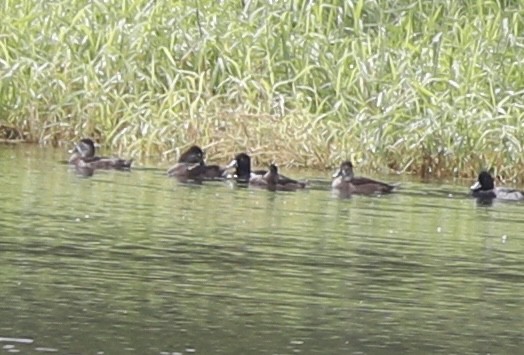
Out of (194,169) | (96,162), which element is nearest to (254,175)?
(194,169)

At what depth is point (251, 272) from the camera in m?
10.8

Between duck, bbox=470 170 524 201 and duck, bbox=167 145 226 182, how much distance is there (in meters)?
2.41

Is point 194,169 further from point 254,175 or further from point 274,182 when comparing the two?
point 274,182

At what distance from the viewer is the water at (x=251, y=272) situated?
869cm

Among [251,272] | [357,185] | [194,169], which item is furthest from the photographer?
[194,169]

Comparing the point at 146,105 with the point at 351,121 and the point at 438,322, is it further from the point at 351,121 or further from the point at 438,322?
the point at 438,322

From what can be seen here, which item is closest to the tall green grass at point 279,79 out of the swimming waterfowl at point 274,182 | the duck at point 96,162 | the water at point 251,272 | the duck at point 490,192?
the duck at point 96,162

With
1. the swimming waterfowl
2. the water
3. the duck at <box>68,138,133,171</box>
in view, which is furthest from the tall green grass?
the water

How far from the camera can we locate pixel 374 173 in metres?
19.3

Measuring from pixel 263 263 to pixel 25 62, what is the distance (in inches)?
419

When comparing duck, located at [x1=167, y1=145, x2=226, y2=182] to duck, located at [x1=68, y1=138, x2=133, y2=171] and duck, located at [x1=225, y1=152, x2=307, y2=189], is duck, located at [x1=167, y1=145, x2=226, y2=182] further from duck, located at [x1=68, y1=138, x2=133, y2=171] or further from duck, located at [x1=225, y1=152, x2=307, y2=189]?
duck, located at [x1=68, y1=138, x2=133, y2=171]

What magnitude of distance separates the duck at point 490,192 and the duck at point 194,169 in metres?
2.41

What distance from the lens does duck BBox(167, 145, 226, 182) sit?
688 inches

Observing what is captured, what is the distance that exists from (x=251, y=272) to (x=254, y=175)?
6.92m
